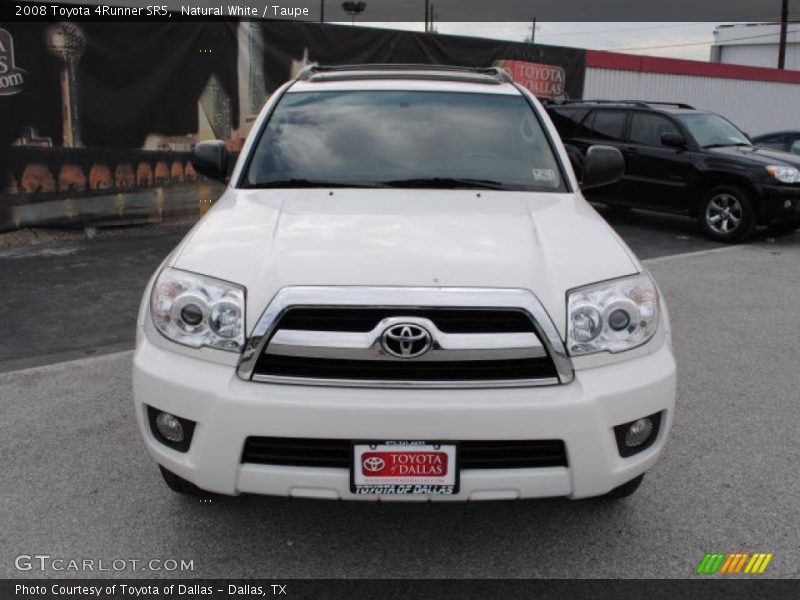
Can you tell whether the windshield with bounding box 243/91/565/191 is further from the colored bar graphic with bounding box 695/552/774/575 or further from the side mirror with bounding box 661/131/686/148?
the side mirror with bounding box 661/131/686/148

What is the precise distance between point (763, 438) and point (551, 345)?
200 cm

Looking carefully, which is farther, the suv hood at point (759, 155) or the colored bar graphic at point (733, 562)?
the suv hood at point (759, 155)

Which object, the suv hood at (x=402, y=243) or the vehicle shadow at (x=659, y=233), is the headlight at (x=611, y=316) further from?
the vehicle shadow at (x=659, y=233)

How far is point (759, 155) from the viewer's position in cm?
966

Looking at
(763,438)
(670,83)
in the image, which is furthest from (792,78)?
(763,438)

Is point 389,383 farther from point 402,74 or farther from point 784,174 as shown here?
point 784,174

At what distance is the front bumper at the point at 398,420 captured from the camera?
2.29 m

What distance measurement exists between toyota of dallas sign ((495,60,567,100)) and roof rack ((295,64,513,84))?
838 cm

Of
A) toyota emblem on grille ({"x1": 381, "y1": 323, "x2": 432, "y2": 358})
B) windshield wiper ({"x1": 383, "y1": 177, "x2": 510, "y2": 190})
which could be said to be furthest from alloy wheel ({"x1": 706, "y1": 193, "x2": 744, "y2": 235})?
toyota emblem on grille ({"x1": 381, "y1": 323, "x2": 432, "y2": 358})

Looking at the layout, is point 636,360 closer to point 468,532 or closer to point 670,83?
point 468,532

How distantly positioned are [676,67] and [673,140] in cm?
846

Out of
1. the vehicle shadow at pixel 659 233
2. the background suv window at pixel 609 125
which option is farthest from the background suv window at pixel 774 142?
Result: the background suv window at pixel 609 125

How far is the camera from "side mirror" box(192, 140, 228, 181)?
4051mm

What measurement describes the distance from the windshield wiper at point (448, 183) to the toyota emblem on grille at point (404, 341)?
4.25 ft
